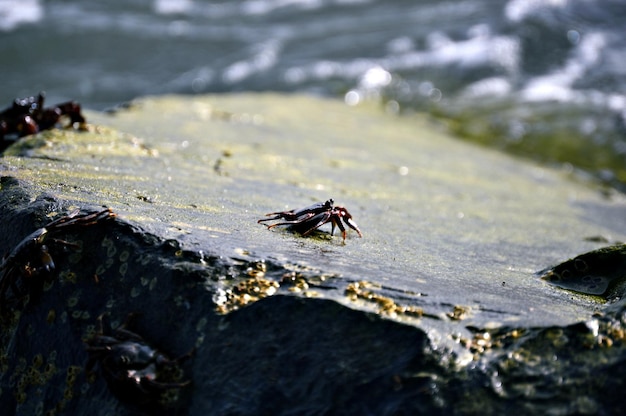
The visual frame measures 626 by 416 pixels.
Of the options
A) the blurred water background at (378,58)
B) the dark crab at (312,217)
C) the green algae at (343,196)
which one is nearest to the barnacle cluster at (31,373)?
the green algae at (343,196)

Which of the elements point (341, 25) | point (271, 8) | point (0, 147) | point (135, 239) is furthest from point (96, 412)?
point (271, 8)

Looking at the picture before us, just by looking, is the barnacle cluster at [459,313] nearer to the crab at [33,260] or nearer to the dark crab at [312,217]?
the dark crab at [312,217]

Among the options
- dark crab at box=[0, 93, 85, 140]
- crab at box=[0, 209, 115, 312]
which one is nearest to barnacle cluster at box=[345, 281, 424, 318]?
crab at box=[0, 209, 115, 312]

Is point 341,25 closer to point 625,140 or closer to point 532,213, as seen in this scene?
point 625,140

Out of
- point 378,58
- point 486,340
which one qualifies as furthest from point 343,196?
point 378,58

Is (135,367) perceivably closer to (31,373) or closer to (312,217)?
(31,373)

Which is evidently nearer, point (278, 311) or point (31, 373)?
point (278, 311)

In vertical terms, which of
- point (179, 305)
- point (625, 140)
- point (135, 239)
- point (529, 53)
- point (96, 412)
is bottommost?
point (96, 412)
